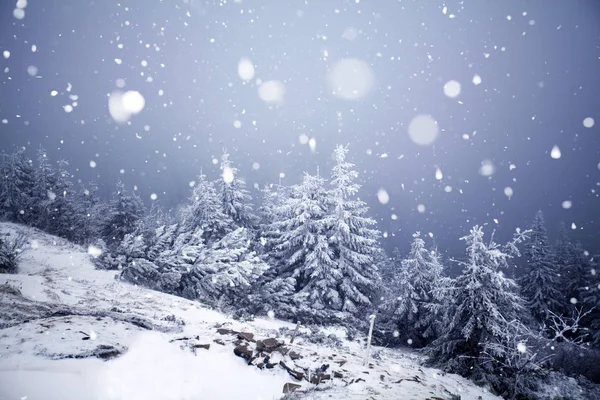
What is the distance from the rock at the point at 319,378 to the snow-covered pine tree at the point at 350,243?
10.5 m

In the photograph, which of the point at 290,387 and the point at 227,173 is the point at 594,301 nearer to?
the point at 290,387

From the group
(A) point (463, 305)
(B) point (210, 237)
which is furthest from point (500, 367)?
(B) point (210, 237)

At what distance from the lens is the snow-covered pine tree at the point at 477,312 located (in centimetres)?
1123

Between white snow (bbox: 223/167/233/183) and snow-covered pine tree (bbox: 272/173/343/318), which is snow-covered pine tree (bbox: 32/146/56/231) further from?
snow-covered pine tree (bbox: 272/173/343/318)

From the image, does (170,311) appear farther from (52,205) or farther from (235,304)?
(52,205)

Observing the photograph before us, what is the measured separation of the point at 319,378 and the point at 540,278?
32.4 metres

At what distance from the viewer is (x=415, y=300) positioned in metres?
18.0

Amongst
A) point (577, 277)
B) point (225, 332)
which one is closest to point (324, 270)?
point (225, 332)

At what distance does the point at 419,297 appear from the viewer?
1797 centimetres

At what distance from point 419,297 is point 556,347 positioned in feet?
29.8

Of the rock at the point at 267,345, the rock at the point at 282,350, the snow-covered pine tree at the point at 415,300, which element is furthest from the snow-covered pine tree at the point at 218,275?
the snow-covered pine tree at the point at 415,300

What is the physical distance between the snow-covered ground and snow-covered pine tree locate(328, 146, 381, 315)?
26.1 feet

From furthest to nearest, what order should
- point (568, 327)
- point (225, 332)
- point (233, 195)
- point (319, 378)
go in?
point (233, 195)
point (225, 332)
point (568, 327)
point (319, 378)

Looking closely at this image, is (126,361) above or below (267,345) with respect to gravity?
above
